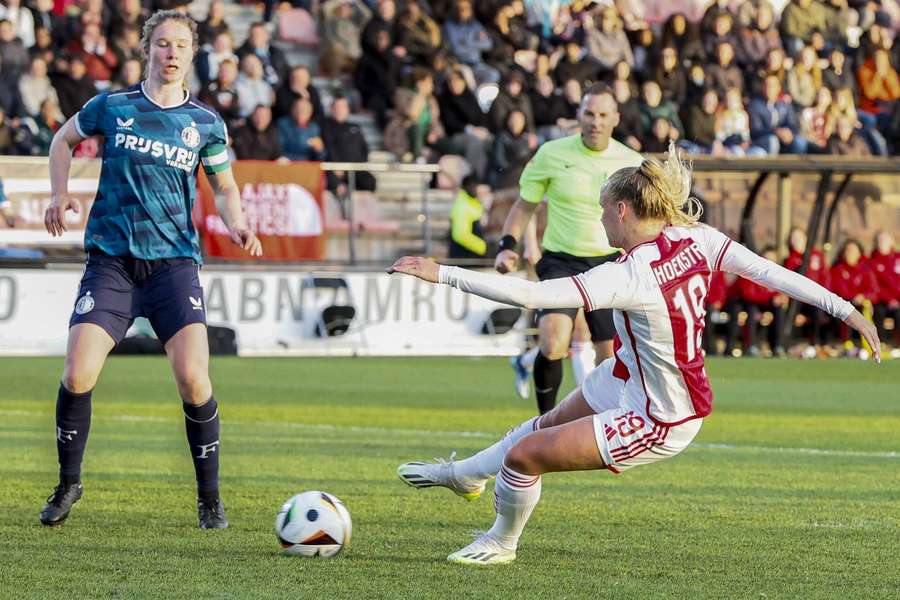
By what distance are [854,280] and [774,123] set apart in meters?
3.13

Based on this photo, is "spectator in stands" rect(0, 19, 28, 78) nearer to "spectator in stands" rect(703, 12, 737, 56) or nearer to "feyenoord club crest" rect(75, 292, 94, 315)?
"spectator in stands" rect(703, 12, 737, 56)

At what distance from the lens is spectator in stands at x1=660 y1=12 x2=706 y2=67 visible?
2614 centimetres

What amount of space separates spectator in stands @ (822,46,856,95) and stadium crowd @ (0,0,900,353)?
0.04 m

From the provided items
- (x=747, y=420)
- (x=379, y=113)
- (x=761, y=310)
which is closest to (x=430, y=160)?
(x=379, y=113)

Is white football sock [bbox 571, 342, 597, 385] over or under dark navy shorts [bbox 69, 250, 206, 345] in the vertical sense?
under

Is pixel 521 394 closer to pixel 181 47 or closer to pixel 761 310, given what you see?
pixel 181 47

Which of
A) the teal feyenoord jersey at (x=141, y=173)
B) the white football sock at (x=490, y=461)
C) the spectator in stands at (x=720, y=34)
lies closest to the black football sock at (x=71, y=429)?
the teal feyenoord jersey at (x=141, y=173)

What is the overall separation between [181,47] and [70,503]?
6.52ft

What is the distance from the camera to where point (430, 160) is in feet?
75.3

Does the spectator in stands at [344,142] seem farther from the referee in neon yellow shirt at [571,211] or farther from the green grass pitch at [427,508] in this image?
the referee in neon yellow shirt at [571,211]

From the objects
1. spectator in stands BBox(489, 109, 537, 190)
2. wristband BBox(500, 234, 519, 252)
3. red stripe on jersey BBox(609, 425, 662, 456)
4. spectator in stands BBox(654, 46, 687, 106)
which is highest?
red stripe on jersey BBox(609, 425, 662, 456)

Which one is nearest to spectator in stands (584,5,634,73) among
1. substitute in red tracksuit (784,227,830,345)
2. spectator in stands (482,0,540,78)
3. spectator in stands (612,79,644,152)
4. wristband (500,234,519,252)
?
spectator in stands (482,0,540,78)

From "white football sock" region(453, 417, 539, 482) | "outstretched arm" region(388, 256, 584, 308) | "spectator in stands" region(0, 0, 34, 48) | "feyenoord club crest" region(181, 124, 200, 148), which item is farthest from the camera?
"spectator in stands" region(0, 0, 34, 48)

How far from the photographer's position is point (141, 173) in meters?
6.88
